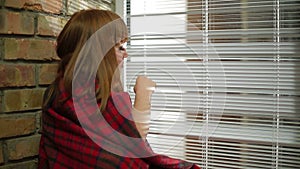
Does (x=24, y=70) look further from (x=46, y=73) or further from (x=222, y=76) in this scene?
(x=222, y=76)

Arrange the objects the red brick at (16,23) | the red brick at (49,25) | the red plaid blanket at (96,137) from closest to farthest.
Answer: the red plaid blanket at (96,137), the red brick at (16,23), the red brick at (49,25)

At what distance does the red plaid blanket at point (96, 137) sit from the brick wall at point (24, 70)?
204mm

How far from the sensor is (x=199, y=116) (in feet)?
4.85

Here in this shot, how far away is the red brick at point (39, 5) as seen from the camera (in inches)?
43.9

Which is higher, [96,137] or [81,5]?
[81,5]

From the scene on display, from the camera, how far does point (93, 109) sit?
0.97 meters

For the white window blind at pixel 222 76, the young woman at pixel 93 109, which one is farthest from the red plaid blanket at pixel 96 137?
the white window blind at pixel 222 76

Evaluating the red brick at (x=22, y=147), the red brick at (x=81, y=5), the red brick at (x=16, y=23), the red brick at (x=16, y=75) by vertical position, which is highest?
the red brick at (x=81, y=5)

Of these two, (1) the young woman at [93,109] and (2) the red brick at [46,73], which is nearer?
(1) the young woman at [93,109]

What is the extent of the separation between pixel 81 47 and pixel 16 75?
31 cm

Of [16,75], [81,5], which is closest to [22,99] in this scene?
[16,75]

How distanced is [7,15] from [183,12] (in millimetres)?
779

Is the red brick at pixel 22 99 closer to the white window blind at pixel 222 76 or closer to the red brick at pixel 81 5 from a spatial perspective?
the red brick at pixel 81 5

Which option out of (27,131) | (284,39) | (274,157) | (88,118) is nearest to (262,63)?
(284,39)
